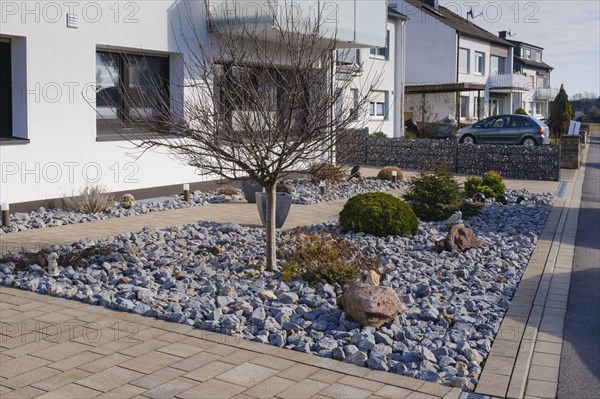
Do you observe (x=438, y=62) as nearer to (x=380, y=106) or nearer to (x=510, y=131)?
(x=380, y=106)

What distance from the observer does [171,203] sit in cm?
1391

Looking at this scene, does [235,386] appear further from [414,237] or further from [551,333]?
[414,237]

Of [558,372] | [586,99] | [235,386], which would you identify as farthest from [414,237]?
[586,99]

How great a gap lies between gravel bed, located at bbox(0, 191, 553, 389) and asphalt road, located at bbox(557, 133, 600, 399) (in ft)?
2.05

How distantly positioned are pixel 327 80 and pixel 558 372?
4073 mm

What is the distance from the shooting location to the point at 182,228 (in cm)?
1072

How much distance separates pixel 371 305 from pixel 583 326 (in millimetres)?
2212

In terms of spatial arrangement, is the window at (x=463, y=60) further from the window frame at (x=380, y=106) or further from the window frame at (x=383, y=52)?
the window frame at (x=383, y=52)

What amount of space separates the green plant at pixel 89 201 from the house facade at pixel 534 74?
51.9 meters

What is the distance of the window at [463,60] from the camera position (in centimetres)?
4481

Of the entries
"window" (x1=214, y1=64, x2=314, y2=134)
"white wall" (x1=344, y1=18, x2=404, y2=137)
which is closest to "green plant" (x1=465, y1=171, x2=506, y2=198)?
"window" (x1=214, y1=64, x2=314, y2=134)

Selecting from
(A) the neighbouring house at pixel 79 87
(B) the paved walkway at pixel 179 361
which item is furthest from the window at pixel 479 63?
(B) the paved walkway at pixel 179 361

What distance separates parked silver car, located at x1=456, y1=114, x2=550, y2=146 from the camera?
1182 inches

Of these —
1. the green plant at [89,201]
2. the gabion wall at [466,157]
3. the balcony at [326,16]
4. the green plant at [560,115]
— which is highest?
the balcony at [326,16]
